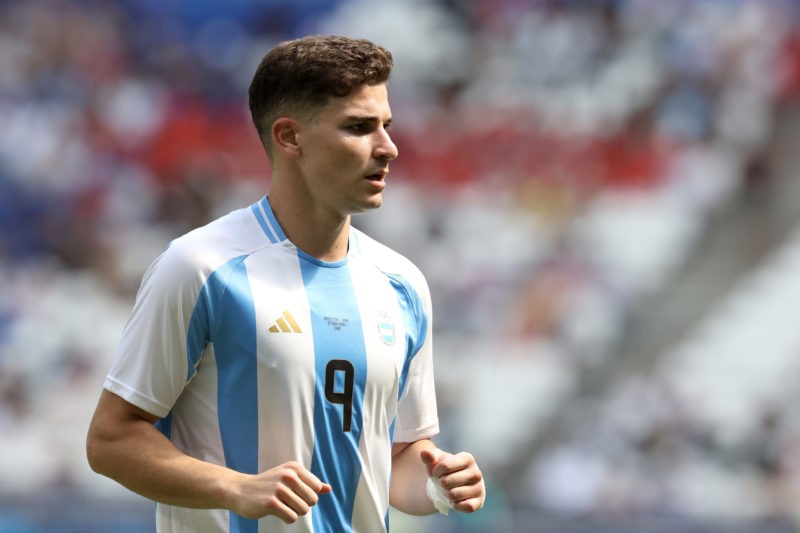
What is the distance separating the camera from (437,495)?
3.01m

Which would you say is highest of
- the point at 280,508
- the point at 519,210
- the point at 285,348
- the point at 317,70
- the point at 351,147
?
the point at 519,210

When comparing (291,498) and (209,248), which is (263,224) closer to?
(209,248)

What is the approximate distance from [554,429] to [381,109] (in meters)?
8.15

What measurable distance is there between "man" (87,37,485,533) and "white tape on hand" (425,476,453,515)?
13 mm

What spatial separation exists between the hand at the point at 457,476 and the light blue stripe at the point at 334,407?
0.70 ft

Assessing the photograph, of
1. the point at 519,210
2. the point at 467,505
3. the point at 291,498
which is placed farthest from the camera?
the point at 519,210

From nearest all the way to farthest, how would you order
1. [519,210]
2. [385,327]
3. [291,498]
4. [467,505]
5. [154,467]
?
[291,498] < [154,467] < [467,505] < [385,327] < [519,210]

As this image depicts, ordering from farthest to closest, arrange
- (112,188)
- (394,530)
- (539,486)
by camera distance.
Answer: (112,188)
(539,486)
(394,530)

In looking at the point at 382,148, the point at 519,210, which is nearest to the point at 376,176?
the point at 382,148

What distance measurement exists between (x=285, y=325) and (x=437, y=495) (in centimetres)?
56

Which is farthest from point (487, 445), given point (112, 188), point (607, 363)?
point (112, 188)

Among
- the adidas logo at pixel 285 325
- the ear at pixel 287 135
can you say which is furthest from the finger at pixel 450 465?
the ear at pixel 287 135

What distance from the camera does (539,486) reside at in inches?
416

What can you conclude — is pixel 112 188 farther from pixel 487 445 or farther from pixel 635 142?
pixel 635 142
